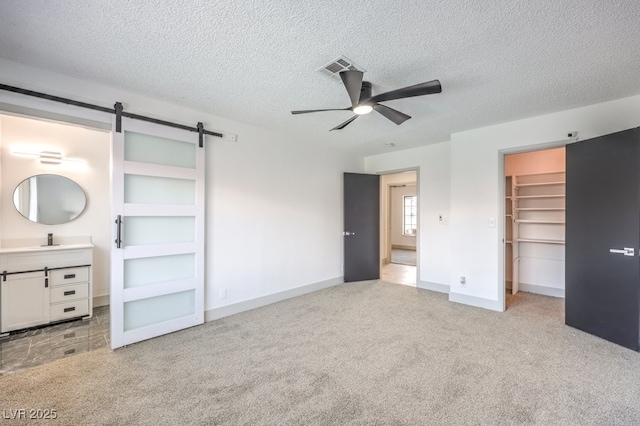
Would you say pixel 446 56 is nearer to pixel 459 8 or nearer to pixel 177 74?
pixel 459 8

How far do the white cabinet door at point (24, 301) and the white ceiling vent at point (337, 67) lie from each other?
155 inches

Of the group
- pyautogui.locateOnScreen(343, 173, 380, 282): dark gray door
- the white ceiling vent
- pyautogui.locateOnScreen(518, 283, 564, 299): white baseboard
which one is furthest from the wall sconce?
pyautogui.locateOnScreen(518, 283, 564, 299): white baseboard

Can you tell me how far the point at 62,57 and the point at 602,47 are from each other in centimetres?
422

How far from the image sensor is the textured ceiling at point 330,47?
167 centimetres

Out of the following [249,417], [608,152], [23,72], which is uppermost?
[23,72]

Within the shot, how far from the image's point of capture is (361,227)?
5.44 meters

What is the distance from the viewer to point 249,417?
5.81 feet

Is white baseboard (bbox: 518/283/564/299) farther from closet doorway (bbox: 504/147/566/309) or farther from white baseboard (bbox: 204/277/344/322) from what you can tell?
white baseboard (bbox: 204/277/344/322)

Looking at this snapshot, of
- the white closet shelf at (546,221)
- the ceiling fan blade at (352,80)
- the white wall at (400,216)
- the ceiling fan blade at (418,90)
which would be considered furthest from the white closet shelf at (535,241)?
the white wall at (400,216)

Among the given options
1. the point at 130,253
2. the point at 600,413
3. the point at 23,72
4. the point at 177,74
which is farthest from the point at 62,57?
the point at 600,413

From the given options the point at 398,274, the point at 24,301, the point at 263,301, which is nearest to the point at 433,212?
the point at 398,274

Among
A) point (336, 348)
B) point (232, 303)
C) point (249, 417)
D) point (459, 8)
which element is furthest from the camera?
point (232, 303)

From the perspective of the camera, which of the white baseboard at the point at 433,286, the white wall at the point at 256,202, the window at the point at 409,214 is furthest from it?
the window at the point at 409,214

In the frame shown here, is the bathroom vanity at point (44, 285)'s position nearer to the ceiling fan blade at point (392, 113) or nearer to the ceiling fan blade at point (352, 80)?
the ceiling fan blade at point (352, 80)
